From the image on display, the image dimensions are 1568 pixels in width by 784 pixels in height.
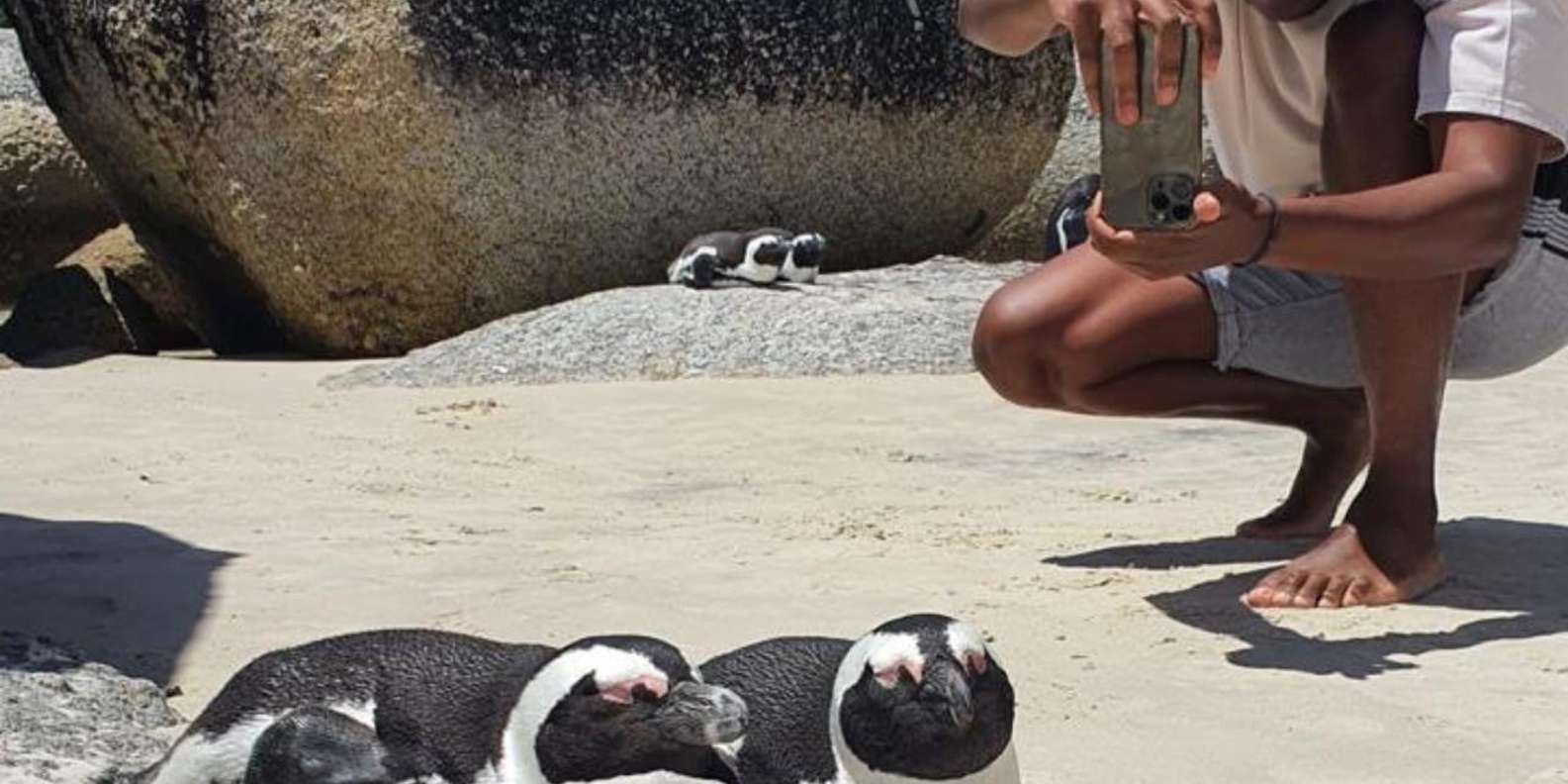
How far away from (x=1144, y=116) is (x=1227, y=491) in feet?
6.89

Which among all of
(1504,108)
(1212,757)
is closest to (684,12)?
(1504,108)

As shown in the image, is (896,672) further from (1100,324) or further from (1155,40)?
(1100,324)

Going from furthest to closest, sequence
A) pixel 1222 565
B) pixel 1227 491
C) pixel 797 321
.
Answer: pixel 797 321 → pixel 1227 491 → pixel 1222 565

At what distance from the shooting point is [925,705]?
240 centimetres

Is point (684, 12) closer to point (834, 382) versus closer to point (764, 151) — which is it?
point (764, 151)

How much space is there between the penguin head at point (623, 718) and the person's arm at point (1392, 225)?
1.32m

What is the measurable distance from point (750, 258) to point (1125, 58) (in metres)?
5.49

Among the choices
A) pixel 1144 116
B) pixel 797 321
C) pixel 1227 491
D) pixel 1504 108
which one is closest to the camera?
pixel 1144 116

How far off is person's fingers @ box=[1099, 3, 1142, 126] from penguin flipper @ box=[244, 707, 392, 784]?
1489mm

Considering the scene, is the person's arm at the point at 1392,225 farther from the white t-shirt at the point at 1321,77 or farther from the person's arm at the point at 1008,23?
the person's arm at the point at 1008,23

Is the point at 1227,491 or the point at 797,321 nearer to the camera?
the point at 1227,491

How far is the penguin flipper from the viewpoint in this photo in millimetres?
2395

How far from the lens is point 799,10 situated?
388 inches

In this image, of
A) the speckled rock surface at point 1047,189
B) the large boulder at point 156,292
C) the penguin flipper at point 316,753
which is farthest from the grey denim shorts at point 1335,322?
Answer: the speckled rock surface at point 1047,189
